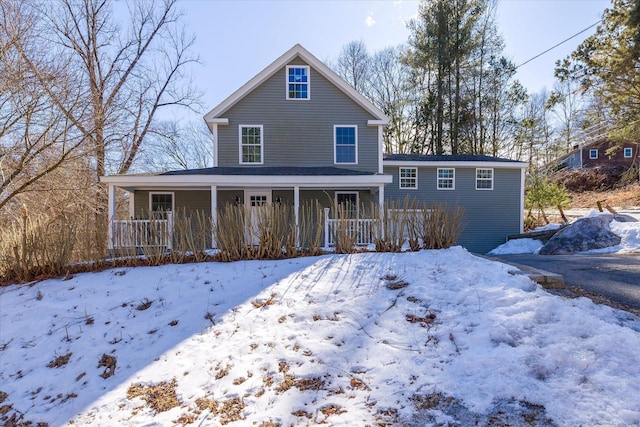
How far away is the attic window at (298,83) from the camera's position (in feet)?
42.2

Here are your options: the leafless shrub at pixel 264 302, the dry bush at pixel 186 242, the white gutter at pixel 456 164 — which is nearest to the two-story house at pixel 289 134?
the white gutter at pixel 456 164

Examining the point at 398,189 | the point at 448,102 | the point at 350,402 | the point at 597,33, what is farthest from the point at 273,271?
the point at 448,102

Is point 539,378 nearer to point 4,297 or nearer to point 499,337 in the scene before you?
point 499,337

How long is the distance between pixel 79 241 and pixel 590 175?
3564 cm

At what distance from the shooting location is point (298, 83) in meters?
12.9

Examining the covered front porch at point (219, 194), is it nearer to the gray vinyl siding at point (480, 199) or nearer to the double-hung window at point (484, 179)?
the gray vinyl siding at point (480, 199)

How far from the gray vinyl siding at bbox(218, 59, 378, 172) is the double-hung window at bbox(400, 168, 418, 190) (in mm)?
2875

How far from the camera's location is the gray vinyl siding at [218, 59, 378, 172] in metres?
12.8

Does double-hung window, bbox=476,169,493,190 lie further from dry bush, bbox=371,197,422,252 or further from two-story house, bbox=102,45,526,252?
dry bush, bbox=371,197,422,252

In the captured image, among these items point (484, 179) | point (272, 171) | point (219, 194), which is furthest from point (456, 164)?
point (219, 194)

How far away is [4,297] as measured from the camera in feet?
17.9

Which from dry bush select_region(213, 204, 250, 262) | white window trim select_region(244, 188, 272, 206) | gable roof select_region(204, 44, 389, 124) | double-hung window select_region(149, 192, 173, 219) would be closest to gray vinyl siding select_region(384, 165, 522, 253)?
gable roof select_region(204, 44, 389, 124)

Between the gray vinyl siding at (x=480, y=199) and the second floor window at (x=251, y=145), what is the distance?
5.72 m

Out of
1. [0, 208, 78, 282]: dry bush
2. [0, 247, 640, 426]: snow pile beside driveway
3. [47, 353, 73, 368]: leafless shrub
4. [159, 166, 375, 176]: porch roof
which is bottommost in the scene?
[47, 353, 73, 368]: leafless shrub
